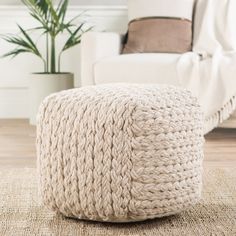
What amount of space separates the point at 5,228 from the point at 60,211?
6.3 inches

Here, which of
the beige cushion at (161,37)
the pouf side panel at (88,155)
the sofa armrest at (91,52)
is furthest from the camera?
the beige cushion at (161,37)

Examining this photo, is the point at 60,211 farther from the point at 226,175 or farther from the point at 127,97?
the point at 226,175

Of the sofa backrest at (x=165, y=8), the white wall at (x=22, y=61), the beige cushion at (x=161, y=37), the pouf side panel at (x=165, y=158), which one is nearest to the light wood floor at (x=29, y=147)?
the white wall at (x=22, y=61)

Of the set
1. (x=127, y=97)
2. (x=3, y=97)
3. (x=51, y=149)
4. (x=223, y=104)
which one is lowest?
(x=3, y=97)

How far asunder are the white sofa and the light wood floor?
6.8 inches

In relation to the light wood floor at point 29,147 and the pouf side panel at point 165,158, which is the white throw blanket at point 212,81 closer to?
the light wood floor at point 29,147

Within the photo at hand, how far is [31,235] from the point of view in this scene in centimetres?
163

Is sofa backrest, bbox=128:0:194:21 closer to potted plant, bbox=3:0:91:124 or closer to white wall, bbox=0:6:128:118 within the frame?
potted plant, bbox=3:0:91:124

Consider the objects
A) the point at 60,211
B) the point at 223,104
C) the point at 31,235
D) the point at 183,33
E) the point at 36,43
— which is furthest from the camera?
the point at 36,43

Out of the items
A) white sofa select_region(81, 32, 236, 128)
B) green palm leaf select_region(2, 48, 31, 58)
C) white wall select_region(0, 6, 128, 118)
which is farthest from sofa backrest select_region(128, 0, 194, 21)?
green palm leaf select_region(2, 48, 31, 58)

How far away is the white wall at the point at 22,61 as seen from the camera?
13.9 ft

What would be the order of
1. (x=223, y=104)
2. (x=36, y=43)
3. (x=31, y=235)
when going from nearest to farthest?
(x=31, y=235) → (x=223, y=104) → (x=36, y=43)

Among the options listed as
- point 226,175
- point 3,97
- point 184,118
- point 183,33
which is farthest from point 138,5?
point 184,118

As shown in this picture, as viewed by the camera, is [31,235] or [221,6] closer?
[31,235]
